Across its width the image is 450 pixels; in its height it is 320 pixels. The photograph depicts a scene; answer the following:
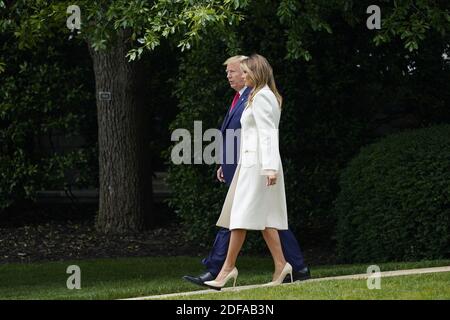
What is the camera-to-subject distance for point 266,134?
9.01 m

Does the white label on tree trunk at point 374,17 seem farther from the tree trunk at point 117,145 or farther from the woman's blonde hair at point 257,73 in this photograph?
the tree trunk at point 117,145

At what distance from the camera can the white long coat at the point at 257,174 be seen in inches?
357

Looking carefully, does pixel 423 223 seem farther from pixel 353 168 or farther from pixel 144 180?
pixel 144 180

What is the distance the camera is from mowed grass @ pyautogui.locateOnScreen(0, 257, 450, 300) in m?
9.91

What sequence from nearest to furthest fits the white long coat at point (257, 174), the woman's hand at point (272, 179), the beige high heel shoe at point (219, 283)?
the woman's hand at point (272, 179)
the white long coat at point (257, 174)
the beige high heel shoe at point (219, 283)

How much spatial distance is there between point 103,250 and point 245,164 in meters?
5.47

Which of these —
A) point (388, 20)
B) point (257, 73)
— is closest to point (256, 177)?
point (257, 73)

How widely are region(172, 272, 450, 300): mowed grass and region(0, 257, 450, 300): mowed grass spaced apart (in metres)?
0.06

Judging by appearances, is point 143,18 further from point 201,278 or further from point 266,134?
A: point 201,278

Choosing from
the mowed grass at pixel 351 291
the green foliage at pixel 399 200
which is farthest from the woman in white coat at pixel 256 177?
the green foliage at pixel 399 200

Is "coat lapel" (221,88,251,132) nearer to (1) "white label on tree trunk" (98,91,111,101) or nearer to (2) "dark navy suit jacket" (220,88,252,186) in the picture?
(2) "dark navy suit jacket" (220,88,252,186)

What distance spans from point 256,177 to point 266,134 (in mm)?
379

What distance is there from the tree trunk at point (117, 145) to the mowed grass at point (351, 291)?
242 inches

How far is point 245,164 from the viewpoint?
9148mm
